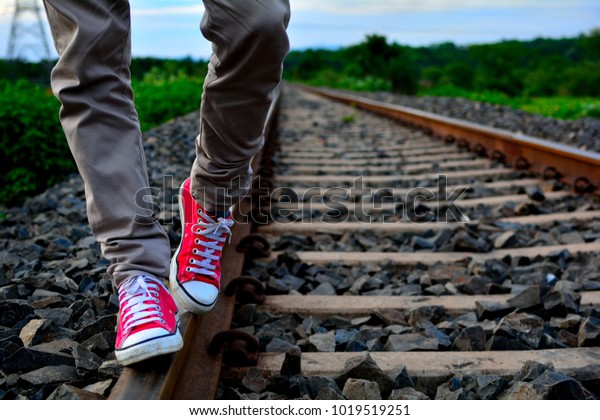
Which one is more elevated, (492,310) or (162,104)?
(162,104)

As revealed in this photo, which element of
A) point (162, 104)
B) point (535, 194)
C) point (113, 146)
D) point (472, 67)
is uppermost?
point (472, 67)

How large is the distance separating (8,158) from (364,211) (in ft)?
8.51

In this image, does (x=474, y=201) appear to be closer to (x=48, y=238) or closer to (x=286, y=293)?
(x=286, y=293)

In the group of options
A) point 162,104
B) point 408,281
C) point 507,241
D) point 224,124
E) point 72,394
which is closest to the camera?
point 72,394

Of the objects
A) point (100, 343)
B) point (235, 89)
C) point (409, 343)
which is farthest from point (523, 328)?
point (100, 343)

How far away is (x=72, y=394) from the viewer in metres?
1.44

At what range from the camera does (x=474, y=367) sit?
5.95ft

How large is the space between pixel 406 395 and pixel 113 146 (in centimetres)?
99

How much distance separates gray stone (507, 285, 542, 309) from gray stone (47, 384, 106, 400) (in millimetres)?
1424

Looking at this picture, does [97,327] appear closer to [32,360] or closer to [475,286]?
[32,360]

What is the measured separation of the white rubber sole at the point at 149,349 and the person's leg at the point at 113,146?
0.04 feet

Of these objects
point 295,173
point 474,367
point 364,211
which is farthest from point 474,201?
point 474,367

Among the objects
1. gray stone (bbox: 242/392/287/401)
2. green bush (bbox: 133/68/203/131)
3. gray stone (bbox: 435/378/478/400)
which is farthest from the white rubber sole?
green bush (bbox: 133/68/203/131)

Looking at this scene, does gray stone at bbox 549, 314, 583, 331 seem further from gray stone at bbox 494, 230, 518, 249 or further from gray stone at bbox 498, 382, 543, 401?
gray stone at bbox 494, 230, 518, 249
